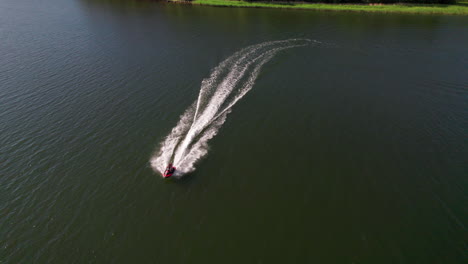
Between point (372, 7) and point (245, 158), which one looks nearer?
point (245, 158)

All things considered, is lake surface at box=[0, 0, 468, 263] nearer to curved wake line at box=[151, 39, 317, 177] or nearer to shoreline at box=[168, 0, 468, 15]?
Result: curved wake line at box=[151, 39, 317, 177]

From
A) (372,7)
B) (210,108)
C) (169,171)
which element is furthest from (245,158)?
(372,7)

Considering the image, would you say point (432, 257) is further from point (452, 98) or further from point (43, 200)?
point (43, 200)

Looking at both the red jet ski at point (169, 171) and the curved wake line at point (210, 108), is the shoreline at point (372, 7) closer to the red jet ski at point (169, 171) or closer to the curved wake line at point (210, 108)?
the curved wake line at point (210, 108)

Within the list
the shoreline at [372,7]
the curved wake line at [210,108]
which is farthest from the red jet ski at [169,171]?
the shoreline at [372,7]

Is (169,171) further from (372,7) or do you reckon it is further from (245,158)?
(372,7)

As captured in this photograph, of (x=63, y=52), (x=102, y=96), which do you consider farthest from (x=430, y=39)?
(x=63, y=52)

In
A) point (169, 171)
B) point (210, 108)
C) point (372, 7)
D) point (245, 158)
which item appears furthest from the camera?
point (372, 7)
